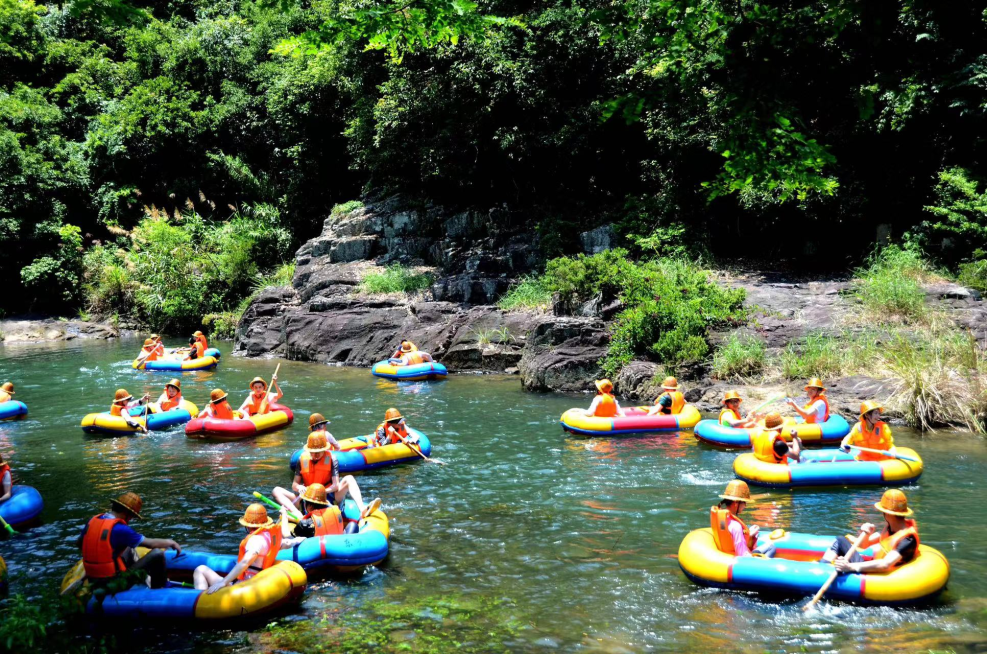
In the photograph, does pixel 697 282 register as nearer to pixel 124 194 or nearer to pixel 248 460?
pixel 248 460

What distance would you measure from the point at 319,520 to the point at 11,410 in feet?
32.3

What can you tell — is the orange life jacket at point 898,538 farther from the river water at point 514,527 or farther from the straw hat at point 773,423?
the straw hat at point 773,423

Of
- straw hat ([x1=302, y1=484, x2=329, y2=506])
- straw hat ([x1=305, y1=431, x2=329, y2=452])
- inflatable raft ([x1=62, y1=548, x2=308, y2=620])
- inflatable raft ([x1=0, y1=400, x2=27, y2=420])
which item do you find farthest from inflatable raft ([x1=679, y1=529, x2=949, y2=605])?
inflatable raft ([x1=0, y1=400, x2=27, y2=420])

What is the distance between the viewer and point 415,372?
18109 mm

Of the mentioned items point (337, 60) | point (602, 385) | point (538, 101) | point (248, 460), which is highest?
point (337, 60)

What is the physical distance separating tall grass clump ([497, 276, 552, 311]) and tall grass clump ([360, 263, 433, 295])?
9.06ft

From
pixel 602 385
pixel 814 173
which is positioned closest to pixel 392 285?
pixel 602 385

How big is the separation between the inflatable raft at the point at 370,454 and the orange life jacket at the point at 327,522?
280cm

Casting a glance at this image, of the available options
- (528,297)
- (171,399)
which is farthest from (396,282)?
(171,399)

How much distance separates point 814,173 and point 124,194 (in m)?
32.2

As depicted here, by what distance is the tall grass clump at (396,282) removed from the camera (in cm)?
2309

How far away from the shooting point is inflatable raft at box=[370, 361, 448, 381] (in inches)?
714

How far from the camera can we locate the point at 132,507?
22.7 feet

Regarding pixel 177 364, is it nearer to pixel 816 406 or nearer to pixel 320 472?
pixel 320 472
